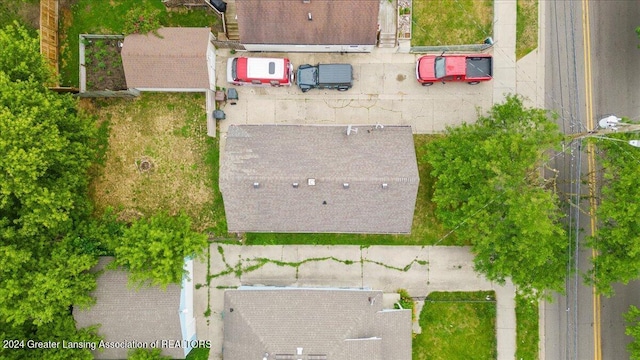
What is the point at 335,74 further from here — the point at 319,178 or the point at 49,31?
the point at 49,31

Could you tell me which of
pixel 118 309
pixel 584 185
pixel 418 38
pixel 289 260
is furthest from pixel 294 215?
pixel 584 185

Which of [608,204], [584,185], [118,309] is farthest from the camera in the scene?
[584,185]

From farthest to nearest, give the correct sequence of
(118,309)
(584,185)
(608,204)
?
1. (584,185)
2. (118,309)
3. (608,204)

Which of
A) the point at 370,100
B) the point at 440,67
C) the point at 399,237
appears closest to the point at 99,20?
the point at 370,100

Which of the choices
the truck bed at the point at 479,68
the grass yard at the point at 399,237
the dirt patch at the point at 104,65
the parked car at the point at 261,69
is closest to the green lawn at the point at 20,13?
the dirt patch at the point at 104,65

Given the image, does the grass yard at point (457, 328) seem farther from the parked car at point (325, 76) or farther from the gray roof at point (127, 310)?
the gray roof at point (127, 310)

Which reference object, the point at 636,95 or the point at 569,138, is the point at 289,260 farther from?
the point at 636,95
